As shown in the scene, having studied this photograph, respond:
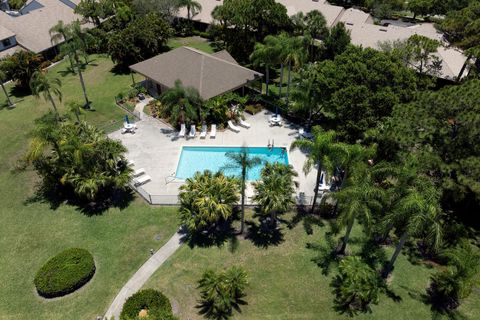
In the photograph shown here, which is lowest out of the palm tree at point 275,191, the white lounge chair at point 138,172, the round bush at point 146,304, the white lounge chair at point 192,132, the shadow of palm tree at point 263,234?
the round bush at point 146,304

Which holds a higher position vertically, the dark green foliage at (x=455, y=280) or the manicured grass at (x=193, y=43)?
the manicured grass at (x=193, y=43)

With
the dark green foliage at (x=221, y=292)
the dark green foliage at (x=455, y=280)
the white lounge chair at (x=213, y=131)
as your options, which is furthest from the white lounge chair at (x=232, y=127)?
the dark green foliage at (x=455, y=280)

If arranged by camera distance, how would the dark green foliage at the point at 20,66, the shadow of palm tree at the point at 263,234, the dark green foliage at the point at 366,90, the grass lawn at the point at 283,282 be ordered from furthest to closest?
the dark green foliage at the point at 20,66 → the dark green foliage at the point at 366,90 → the shadow of palm tree at the point at 263,234 → the grass lawn at the point at 283,282

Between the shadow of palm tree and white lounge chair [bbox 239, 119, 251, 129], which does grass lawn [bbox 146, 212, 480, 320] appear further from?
white lounge chair [bbox 239, 119, 251, 129]

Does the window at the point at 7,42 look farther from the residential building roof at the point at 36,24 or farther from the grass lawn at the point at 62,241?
the grass lawn at the point at 62,241

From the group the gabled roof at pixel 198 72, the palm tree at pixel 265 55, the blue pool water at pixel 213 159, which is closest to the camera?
the blue pool water at pixel 213 159

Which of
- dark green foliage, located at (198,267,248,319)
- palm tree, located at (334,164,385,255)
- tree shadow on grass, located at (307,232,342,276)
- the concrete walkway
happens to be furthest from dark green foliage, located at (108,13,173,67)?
palm tree, located at (334,164,385,255)

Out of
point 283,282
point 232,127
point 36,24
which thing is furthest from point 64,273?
point 36,24
